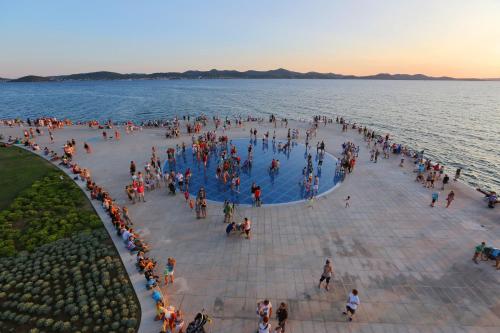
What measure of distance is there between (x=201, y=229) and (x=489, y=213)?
771 inches

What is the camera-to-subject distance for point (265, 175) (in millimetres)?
25094

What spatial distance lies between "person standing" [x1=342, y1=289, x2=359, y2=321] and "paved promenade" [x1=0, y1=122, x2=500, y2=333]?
37 cm

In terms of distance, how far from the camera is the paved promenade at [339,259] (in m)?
10.9

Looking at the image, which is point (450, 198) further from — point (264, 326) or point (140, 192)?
point (140, 192)

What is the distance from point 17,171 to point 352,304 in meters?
28.5

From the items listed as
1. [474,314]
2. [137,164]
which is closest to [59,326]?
[474,314]

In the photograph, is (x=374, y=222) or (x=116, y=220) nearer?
(x=116, y=220)

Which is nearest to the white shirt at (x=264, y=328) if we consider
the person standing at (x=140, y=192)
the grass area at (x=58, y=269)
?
the grass area at (x=58, y=269)

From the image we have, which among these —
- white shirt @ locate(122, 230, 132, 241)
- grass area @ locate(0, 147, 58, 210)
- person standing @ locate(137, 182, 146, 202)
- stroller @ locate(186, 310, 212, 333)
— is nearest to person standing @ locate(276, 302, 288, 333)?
stroller @ locate(186, 310, 212, 333)

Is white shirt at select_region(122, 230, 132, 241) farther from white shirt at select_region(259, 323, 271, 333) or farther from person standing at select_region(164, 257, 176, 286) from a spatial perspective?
white shirt at select_region(259, 323, 271, 333)

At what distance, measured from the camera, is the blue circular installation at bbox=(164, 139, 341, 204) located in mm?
21002

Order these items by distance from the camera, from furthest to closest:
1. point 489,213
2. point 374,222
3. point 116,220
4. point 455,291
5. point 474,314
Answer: point 489,213, point 374,222, point 116,220, point 455,291, point 474,314

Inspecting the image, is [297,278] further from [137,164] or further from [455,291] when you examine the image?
[137,164]

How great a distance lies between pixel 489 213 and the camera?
1897cm
